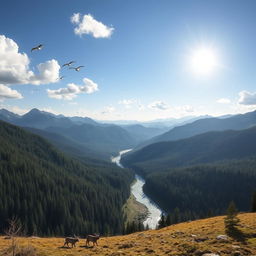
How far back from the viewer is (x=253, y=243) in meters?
32.9

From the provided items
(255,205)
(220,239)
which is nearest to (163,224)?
(255,205)

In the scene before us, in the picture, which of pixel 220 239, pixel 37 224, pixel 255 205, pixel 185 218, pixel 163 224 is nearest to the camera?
pixel 220 239

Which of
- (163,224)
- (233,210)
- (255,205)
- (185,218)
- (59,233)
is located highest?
(233,210)

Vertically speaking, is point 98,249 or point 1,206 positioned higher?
point 98,249

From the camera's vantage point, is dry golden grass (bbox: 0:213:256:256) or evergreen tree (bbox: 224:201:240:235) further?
evergreen tree (bbox: 224:201:240:235)

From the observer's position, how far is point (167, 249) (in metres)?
→ 34.1

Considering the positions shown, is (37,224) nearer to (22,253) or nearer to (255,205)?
(255,205)

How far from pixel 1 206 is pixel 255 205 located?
186222 mm

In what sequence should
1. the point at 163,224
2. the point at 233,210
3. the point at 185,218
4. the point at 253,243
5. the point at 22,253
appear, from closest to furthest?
the point at 22,253
the point at 253,243
the point at 233,210
the point at 163,224
the point at 185,218

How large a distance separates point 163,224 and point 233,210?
72.9 m

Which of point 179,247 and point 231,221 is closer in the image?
point 179,247

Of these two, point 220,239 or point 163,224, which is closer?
point 220,239

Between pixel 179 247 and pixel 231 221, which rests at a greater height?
pixel 231 221

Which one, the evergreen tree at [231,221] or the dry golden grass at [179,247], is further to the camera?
the evergreen tree at [231,221]
